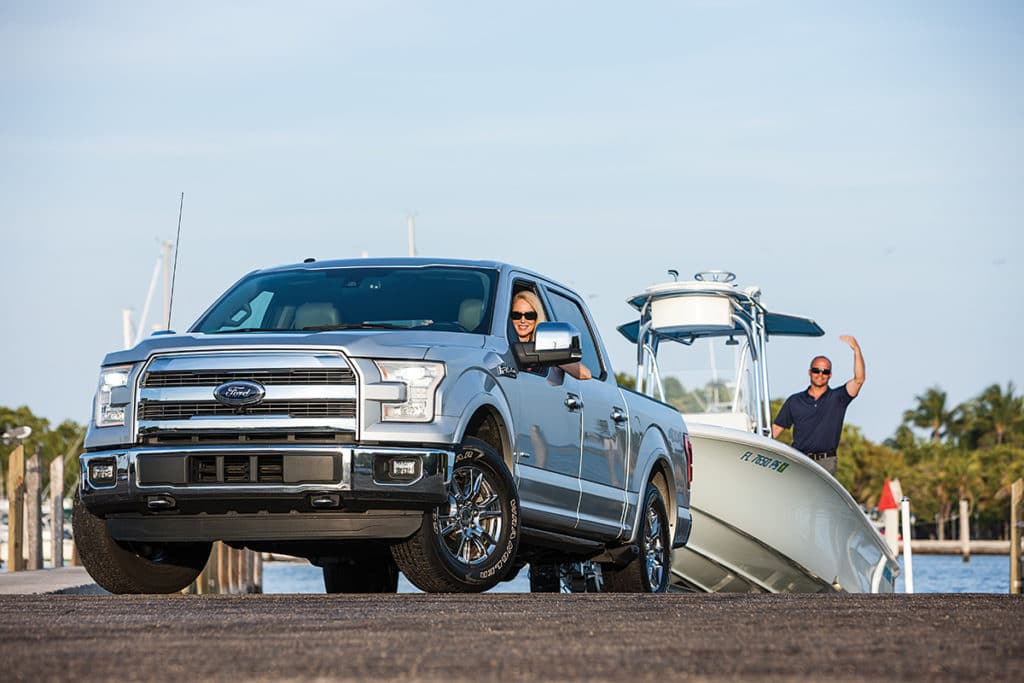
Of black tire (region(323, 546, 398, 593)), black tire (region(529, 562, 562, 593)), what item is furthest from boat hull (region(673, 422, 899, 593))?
black tire (region(323, 546, 398, 593))

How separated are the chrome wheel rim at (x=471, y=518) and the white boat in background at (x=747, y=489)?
347 inches

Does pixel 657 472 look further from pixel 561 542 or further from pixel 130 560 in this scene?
pixel 130 560

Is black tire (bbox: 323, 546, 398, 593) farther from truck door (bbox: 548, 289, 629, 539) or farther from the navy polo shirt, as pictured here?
the navy polo shirt

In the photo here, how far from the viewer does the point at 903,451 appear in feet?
437

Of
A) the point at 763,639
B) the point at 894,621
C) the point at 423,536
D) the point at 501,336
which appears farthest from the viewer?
the point at 501,336

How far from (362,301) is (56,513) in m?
16.4

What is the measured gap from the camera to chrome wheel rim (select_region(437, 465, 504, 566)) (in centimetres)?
938

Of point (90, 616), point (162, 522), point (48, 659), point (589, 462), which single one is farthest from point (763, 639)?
point (589, 462)

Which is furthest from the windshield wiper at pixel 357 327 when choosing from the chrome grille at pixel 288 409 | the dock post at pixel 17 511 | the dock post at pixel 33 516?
the dock post at pixel 33 516

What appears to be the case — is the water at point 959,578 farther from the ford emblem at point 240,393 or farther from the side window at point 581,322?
the ford emblem at point 240,393

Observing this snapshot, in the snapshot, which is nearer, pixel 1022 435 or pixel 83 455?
pixel 83 455

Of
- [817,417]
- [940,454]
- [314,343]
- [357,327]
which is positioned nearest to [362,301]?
[357,327]

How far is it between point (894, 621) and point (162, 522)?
3.95 metres

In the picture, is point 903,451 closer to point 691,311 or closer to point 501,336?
point 691,311
